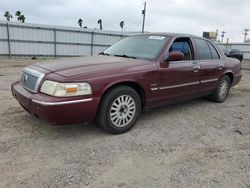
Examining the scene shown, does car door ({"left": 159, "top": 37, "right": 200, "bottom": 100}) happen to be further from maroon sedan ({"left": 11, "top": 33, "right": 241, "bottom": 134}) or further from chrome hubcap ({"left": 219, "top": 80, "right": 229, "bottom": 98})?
chrome hubcap ({"left": 219, "top": 80, "right": 229, "bottom": 98})

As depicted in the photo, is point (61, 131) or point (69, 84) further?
point (61, 131)

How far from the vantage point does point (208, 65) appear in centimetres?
529

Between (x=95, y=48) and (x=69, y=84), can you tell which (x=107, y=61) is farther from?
(x=95, y=48)

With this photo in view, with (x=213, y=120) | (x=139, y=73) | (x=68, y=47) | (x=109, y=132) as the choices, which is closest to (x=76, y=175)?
(x=109, y=132)

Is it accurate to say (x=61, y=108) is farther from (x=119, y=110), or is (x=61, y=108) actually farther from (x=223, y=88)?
(x=223, y=88)

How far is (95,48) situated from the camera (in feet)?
66.6

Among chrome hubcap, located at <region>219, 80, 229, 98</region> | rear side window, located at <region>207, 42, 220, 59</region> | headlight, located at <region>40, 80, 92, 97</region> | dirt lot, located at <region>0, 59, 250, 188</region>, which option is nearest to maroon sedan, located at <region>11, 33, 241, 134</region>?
headlight, located at <region>40, 80, 92, 97</region>

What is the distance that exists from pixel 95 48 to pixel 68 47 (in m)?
2.31

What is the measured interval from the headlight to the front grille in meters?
0.17

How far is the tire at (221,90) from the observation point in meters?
5.86

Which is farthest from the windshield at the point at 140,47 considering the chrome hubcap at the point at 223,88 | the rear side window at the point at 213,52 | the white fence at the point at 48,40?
the white fence at the point at 48,40

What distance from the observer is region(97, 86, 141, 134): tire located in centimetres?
364

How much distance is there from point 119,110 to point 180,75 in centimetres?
147

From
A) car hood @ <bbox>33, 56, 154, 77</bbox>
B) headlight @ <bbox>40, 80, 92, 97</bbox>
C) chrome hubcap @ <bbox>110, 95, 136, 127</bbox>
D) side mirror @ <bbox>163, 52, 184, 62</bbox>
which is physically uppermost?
side mirror @ <bbox>163, 52, 184, 62</bbox>
